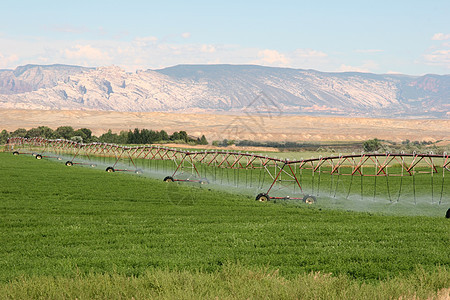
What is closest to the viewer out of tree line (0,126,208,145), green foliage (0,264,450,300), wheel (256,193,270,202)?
green foliage (0,264,450,300)

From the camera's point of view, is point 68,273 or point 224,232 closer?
point 68,273

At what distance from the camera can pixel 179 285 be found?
40.5 ft

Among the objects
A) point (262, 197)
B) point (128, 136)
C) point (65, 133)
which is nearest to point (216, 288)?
point (262, 197)

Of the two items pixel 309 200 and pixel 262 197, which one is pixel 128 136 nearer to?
pixel 262 197

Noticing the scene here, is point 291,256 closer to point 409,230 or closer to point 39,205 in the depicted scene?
point 409,230

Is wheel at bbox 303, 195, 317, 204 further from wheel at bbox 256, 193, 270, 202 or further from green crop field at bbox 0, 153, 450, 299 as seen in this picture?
green crop field at bbox 0, 153, 450, 299

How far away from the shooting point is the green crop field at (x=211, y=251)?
39.3 ft

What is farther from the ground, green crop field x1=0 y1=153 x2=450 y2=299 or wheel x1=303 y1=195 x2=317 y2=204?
green crop field x1=0 y1=153 x2=450 y2=299

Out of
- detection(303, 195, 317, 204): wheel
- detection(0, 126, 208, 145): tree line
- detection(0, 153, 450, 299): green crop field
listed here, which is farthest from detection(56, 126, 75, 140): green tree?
detection(303, 195, 317, 204): wheel

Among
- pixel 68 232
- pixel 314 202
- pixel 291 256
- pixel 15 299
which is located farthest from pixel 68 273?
pixel 314 202

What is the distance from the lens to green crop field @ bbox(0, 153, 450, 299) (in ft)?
39.3

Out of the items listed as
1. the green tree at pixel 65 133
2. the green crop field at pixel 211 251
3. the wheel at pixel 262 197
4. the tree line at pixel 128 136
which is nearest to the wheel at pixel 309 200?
the wheel at pixel 262 197

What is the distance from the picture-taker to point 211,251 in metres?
18.1

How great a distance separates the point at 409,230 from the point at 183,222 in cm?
1009
